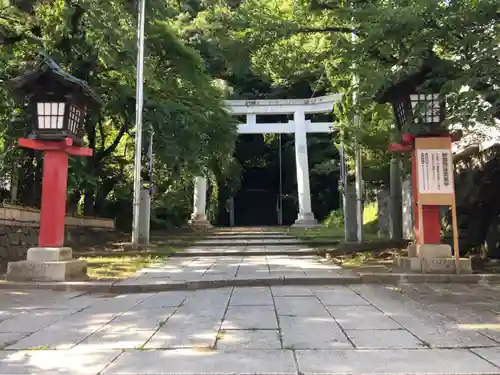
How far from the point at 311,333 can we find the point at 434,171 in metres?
4.85

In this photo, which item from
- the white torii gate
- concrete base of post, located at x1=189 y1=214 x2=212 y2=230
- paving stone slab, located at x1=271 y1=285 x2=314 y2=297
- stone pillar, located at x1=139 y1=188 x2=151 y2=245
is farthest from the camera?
the white torii gate

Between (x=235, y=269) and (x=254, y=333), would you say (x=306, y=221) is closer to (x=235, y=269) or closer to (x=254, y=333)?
(x=235, y=269)

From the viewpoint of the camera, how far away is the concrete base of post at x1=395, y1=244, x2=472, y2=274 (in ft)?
26.0

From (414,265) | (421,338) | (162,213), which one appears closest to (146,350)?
(421,338)

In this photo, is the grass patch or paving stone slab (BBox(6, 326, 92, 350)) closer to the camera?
paving stone slab (BBox(6, 326, 92, 350))

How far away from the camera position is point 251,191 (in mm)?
32844

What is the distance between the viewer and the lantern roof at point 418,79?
749 centimetres

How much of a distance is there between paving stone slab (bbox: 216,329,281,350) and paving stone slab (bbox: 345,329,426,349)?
70 cm

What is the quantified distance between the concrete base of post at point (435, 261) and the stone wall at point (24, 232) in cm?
848

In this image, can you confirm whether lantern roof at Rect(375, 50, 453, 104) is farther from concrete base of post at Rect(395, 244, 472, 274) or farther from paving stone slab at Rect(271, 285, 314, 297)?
paving stone slab at Rect(271, 285, 314, 297)

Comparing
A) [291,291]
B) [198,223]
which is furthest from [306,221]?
[291,291]

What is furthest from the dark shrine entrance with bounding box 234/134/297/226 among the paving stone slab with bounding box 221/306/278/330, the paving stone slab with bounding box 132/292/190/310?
the paving stone slab with bounding box 221/306/278/330

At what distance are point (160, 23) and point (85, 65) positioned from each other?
2.54 m

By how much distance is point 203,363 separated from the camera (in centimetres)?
350
